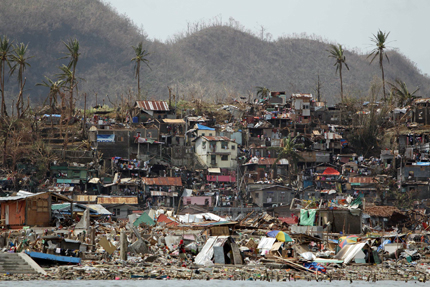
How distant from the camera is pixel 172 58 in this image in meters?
145

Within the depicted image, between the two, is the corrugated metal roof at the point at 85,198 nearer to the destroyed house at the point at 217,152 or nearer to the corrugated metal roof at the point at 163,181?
the corrugated metal roof at the point at 163,181

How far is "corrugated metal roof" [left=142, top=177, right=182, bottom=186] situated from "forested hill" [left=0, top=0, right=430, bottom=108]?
5946cm

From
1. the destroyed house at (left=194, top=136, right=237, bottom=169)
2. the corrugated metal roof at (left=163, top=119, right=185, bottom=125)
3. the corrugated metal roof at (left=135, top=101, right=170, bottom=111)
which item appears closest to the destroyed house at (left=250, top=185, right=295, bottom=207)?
the destroyed house at (left=194, top=136, right=237, bottom=169)

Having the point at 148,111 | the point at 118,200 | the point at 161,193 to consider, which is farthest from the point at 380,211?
the point at 148,111

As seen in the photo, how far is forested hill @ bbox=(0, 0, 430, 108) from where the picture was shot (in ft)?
420

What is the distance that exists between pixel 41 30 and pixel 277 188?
89.9 m

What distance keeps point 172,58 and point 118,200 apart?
306ft

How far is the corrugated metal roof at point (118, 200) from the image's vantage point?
54094mm

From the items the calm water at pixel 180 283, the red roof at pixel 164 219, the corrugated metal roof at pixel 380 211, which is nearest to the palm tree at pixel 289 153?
the corrugated metal roof at pixel 380 211

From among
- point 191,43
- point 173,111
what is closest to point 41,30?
point 191,43

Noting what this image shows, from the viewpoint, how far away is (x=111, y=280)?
22.8m

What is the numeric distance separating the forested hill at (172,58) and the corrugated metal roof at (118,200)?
6398cm

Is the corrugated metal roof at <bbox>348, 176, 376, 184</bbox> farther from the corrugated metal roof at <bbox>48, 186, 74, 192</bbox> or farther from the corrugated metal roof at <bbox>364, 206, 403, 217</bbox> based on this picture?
the corrugated metal roof at <bbox>48, 186, 74, 192</bbox>

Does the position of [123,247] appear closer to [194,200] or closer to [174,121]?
[194,200]
